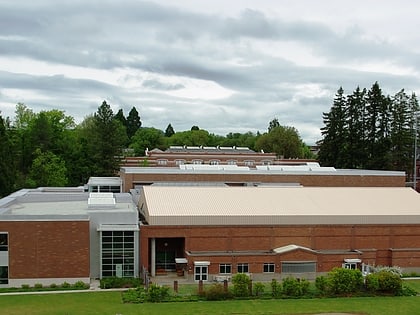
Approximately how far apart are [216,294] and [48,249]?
43.1 ft

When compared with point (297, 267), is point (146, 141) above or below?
above

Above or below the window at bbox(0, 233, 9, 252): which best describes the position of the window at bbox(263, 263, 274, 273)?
below

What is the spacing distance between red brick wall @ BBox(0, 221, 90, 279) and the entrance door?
799 cm

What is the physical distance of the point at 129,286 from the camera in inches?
1523

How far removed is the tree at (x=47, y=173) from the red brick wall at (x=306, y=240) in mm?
40385

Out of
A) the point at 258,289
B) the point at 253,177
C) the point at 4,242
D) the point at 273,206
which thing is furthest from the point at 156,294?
the point at 253,177

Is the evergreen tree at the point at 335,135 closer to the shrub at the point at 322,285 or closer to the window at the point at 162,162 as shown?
the window at the point at 162,162

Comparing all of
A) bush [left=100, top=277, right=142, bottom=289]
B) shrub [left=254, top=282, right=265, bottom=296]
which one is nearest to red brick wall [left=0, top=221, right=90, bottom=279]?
bush [left=100, top=277, right=142, bottom=289]

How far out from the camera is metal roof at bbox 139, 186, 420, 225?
44.1 m

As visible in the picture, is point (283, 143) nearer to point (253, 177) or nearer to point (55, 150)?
point (55, 150)

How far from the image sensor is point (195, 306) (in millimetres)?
32906

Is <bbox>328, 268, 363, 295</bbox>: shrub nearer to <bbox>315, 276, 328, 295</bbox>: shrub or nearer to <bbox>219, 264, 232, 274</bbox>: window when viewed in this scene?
<bbox>315, 276, 328, 295</bbox>: shrub

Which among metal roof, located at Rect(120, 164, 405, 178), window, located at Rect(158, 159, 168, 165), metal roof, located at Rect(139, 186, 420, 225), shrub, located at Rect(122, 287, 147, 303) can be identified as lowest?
shrub, located at Rect(122, 287, 147, 303)

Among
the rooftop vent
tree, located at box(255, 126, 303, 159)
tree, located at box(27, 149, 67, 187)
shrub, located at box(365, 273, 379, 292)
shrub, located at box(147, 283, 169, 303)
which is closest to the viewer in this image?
shrub, located at box(147, 283, 169, 303)
